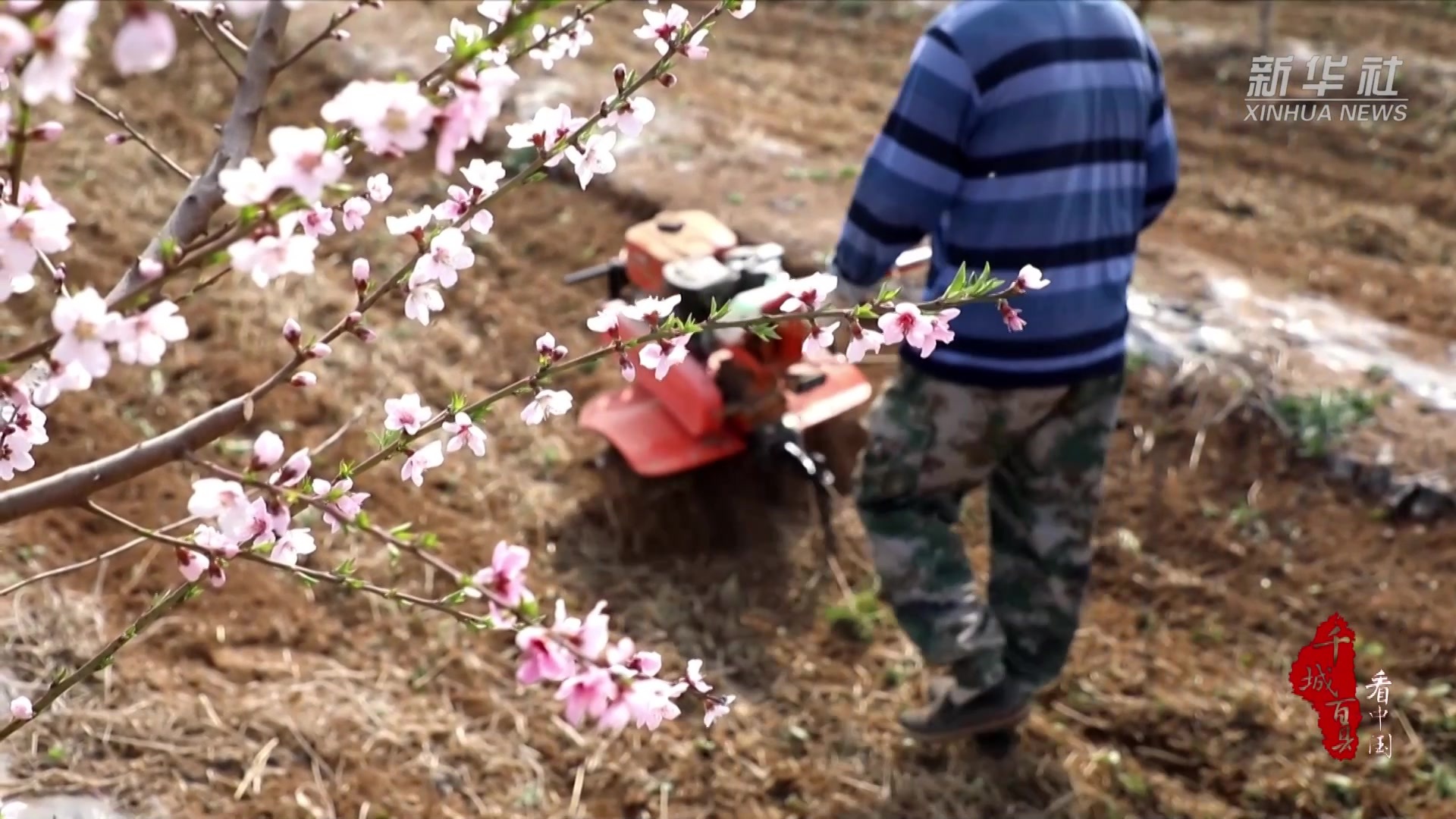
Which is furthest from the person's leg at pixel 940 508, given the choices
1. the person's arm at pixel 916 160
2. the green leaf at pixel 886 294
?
the green leaf at pixel 886 294

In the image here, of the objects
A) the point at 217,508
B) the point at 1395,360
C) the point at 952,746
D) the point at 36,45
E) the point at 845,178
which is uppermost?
the point at 36,45

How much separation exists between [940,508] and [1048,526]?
0.24 metres

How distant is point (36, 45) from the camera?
66cm

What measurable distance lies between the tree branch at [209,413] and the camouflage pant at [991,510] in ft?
5.09

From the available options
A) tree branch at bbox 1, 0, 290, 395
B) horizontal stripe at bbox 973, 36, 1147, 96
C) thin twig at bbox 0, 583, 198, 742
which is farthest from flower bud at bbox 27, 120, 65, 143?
horizontal stripe at bbox 973, 36, 1147, 96

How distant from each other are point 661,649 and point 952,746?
0.80m

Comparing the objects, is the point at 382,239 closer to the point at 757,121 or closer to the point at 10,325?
the point at 10,325

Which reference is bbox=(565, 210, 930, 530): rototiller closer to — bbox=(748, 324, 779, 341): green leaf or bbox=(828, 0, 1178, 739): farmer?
bbox=(828, 0, 1178, 739): farmer

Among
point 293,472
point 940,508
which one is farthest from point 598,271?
point 293,472

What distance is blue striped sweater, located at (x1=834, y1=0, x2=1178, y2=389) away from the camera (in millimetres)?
2090

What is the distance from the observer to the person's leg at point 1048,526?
2389 millimetres

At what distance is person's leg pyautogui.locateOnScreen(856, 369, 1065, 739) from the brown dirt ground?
38 cm

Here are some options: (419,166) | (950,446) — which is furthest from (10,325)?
→ (950,446)

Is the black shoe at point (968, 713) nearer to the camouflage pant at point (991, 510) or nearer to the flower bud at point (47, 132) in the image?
the camouflage pant at point (991, 510)
